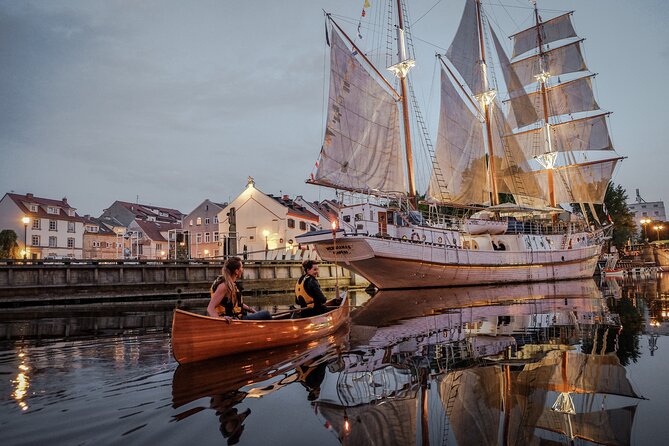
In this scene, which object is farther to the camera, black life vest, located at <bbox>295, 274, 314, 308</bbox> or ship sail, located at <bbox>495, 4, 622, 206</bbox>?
ship sail, located at <bbox>495, 4, 622, 206</bbox>

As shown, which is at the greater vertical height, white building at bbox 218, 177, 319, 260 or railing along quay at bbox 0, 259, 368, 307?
white building at bbox 218, 177, 319, 260

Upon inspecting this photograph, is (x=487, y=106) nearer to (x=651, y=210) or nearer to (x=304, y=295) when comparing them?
(x=304, y=295)

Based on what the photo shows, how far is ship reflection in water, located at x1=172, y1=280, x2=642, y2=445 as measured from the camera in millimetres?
4832

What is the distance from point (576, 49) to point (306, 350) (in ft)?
182

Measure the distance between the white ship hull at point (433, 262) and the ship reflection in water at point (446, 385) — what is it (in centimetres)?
1242

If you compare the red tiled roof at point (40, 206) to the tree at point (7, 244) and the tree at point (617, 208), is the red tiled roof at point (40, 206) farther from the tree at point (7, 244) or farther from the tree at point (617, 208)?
the tree at point (617, 208)

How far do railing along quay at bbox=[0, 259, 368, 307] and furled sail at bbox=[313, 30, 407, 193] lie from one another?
6.40 metres

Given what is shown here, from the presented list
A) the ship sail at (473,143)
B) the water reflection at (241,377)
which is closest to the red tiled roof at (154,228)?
the ship sail at (473,143)

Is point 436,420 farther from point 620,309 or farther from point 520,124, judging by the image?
point 520,124

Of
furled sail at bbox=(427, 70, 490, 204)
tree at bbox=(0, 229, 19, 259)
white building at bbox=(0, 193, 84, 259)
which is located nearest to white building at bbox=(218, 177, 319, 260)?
furled sail at bbox=(427, 70, 490, 204)

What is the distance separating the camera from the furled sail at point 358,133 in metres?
28.0

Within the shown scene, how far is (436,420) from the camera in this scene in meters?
5.13

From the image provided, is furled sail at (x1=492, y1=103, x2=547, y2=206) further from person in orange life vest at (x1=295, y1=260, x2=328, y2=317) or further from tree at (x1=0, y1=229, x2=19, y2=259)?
tree at (x1=0, y1=229, x2=19, y2=259)

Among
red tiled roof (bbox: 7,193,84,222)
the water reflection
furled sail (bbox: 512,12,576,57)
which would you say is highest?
furled sail (bbox: 512,12,576,57)
